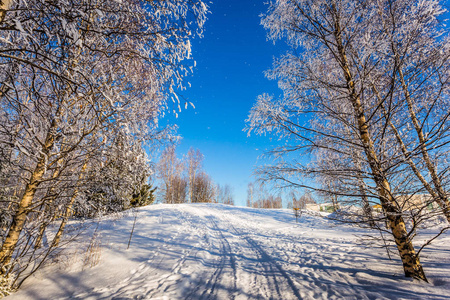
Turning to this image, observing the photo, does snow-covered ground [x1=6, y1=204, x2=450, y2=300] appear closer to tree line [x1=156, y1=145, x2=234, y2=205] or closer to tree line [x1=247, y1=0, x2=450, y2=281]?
tree line [x1=247, y1=0, x2=450, y2=281]

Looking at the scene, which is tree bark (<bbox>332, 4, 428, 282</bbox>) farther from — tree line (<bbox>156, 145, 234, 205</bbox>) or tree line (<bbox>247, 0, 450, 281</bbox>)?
tree line (<bbox>156, 145, 234, 205</bbox>)

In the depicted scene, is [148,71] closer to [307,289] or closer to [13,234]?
[13,234]

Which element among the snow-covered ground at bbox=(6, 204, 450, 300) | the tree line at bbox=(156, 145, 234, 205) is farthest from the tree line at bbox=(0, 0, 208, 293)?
the tree line at bbox=(156, 145, 234, 205)

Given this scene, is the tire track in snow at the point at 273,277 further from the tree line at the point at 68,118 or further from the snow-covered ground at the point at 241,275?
the tree line at the point at 68,118

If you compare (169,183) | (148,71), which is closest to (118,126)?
(148,71)

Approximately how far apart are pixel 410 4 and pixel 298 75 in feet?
6.18

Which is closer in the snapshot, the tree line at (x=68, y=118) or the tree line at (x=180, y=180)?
the tree line at (x=68, y=118)

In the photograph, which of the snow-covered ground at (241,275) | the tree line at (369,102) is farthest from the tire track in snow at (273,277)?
the tree line at (369,102)

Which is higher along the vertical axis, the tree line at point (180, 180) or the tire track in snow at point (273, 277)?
the tree line at point (180, 180)

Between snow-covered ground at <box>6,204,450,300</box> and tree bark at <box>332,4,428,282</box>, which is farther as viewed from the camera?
snow-covered ground at <box>6,204,450,300</box>

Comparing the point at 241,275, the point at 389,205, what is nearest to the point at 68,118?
the point at 241,275

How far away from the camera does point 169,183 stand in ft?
75.7

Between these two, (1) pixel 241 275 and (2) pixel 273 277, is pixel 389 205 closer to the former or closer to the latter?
(2) pixel 273 277

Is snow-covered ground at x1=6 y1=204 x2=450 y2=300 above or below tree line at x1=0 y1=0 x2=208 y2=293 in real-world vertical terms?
below
